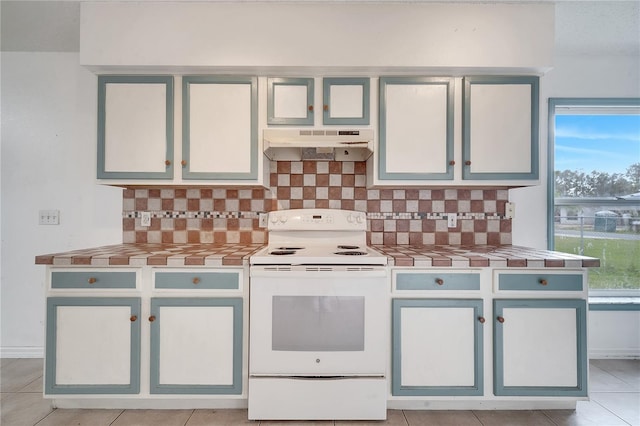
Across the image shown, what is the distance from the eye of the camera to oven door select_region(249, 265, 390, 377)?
1.76 meters

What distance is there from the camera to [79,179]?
257 centimetres

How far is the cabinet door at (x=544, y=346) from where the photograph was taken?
5.99 ft

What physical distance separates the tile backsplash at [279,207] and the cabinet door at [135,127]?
388mm

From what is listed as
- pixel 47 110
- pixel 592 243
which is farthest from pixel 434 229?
pixel 47 110

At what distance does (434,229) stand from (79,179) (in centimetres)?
290

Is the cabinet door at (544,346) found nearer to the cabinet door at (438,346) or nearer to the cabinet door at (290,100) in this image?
the cabinet door at (438,346)

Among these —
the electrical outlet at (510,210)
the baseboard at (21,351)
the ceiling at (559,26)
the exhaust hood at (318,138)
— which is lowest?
the baseboard at (21,351)

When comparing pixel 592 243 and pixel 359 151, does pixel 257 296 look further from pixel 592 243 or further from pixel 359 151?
pixel 592 243

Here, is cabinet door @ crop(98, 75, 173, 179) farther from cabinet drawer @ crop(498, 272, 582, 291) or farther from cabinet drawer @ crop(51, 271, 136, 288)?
cabinet drawer @ crop(498, 272, 582, 291)

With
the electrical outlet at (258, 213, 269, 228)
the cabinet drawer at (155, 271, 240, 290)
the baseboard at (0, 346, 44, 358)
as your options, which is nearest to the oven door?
the cabinet drawer at (155, 271, 240, 290)

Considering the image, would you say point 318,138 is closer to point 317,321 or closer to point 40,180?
point 317,321

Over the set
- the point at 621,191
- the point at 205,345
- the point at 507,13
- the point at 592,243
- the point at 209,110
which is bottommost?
the point at 205,345

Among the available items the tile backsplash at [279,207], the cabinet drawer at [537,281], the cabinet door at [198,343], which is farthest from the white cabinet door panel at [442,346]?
the cabinet door at [198,343]

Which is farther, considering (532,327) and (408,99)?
(408,99)
